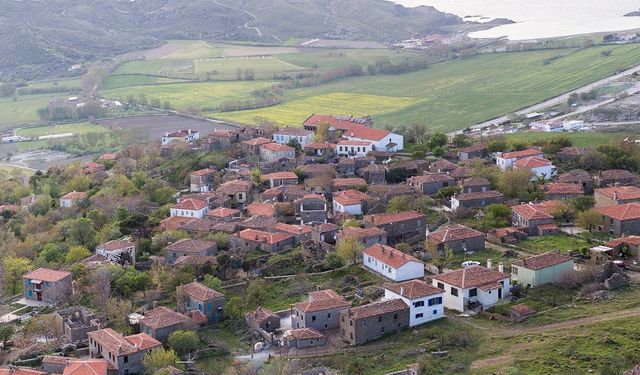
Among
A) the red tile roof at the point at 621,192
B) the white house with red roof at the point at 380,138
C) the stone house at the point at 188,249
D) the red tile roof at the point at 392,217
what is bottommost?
the stone house at the point at 188,249

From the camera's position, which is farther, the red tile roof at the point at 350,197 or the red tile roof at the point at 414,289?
the red tile roof at the point at 350,197

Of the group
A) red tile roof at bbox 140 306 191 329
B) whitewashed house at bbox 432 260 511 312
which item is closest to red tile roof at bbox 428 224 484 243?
whitewashed house at bbox 432 260 511 312

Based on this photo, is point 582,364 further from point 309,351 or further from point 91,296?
point 91,296

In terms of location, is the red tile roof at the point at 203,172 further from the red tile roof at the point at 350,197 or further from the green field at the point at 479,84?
the green field at the point at 479,84

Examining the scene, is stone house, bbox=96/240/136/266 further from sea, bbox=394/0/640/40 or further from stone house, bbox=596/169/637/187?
sea, bbox=394/0/640/40

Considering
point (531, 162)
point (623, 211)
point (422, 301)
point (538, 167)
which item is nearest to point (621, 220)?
point (623, 211)

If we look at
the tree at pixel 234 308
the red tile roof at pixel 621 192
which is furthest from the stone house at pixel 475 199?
the tree at pixel 234 308
